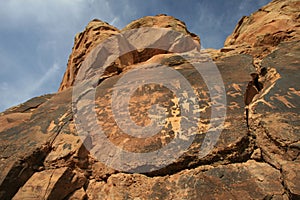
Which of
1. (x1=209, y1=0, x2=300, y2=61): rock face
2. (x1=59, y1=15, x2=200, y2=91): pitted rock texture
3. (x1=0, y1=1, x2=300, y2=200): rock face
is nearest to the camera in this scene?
(x1=0, y1=1, x2=300, y2=200): rock face

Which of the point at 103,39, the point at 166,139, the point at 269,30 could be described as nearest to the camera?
the point at 166,139

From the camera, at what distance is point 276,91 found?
4781mm

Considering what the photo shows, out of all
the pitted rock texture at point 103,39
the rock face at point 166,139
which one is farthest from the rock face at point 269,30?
the pitted rock texture at point 103,39

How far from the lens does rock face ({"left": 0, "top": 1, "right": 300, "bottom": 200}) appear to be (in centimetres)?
378

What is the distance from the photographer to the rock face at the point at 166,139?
378cm

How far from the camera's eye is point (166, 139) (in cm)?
447

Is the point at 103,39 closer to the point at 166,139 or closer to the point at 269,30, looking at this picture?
the point at 269,30

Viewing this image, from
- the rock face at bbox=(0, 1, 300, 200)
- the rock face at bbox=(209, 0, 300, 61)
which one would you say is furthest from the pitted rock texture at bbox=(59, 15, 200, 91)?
the rock face at bbox=(0, 1, 300, 200)

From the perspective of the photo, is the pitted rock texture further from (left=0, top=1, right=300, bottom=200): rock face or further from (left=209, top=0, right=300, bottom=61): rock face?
(left=0, top=1, right=300, bottom=200): rock face

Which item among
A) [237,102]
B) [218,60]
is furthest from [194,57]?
[237,102]

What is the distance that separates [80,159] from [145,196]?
5.24ft

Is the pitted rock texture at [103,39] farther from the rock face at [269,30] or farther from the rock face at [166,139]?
the rock face at [166,139]

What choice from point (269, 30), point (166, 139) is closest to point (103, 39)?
point (269, 30)

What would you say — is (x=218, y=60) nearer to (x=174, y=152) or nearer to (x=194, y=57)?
(x=194, y=57)
